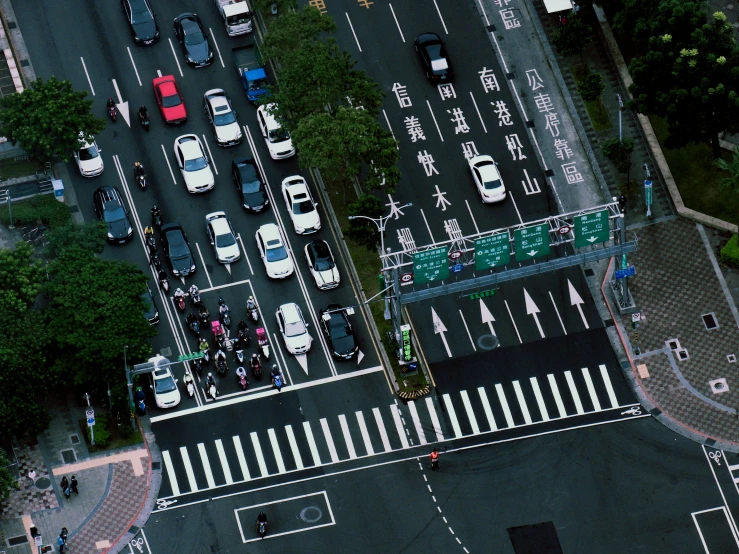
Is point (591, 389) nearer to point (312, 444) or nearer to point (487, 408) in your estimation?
point (487, 408)

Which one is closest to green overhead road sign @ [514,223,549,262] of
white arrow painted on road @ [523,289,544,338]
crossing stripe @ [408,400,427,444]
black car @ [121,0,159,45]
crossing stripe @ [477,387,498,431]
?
white arrow painted on road @ [523,289,544,338]

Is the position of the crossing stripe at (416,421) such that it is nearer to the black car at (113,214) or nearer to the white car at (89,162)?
the black car at (113,214)

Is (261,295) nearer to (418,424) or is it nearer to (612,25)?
(418,424)

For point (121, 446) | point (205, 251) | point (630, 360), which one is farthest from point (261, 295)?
point (630, 360)

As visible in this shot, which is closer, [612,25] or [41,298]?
[41,298]

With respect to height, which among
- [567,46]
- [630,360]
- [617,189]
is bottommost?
[630,360]
